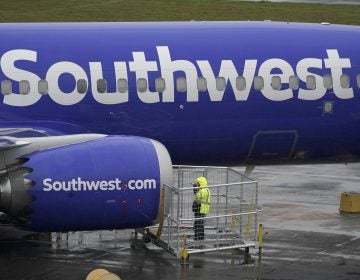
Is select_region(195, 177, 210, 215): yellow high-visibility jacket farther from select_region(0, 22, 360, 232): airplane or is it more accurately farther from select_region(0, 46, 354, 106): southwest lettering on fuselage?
select_region(0, 46, 354, 106): southwest lettering on fuselage

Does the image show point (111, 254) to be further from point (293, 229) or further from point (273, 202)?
point (273, 202)

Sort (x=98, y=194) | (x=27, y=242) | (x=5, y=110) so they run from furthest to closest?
1. (x=27, y=242)
2. (x=5, y=110)
3. (x=98, y=194)

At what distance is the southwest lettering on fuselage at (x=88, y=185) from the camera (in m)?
19.2

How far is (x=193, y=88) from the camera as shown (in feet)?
75.3

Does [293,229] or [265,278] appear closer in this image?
[265,278]

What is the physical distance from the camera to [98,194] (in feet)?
63.7

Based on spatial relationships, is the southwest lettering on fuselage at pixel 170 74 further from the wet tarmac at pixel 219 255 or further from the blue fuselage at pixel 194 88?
the wet tarmac at pixel 219 255

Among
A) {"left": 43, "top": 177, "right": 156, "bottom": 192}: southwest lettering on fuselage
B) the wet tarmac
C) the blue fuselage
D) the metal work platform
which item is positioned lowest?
the wet tarmac

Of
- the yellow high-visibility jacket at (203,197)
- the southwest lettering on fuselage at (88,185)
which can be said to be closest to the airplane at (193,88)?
the yellow high-visibility jacket at (203,197)

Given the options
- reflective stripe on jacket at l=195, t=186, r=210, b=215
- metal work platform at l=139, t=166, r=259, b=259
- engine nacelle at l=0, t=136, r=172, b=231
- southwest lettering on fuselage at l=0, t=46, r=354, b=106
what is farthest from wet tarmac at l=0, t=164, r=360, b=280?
southwest lettering on fuselage at l=0, t=46, r=354, b=106

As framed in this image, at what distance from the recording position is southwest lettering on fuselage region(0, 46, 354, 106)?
22.5 metres

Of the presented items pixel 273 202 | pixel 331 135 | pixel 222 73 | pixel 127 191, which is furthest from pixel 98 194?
pixel 273 202

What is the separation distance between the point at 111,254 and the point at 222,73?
4.56m

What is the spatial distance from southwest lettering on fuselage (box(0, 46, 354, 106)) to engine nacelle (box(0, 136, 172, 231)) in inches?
110
